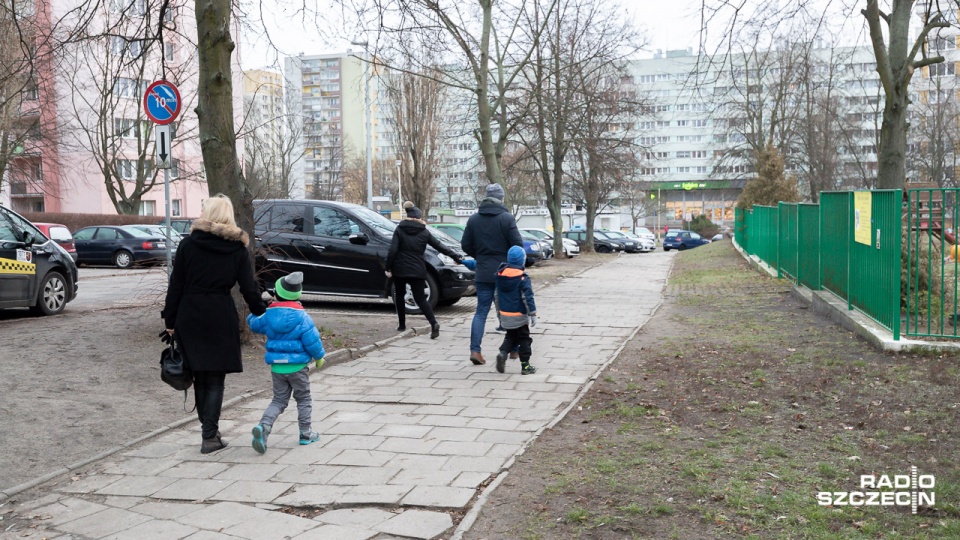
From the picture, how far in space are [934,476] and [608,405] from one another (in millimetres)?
2638

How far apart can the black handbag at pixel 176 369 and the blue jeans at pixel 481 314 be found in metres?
3.64

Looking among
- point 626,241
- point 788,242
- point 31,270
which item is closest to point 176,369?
point 31,270

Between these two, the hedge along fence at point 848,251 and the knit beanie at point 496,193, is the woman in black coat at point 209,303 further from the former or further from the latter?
the hedge along fence at point 848,251

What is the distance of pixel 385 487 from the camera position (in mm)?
5191

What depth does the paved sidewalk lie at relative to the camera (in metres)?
4.72

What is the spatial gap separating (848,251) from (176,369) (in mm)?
8544

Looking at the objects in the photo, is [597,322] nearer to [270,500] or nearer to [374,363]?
[374,363]

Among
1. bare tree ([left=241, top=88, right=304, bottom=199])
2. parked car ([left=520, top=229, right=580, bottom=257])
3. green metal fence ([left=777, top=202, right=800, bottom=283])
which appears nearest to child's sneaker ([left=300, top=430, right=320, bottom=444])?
bare tree ([left=241, top=88, right=304, bottom=199])

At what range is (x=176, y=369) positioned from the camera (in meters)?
5.91

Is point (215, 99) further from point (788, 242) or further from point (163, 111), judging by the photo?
point (788, 242)

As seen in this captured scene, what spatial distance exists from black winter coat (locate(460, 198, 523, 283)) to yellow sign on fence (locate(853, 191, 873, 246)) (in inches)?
157

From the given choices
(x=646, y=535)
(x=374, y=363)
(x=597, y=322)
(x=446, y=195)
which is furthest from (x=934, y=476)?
(x=446, y=195)

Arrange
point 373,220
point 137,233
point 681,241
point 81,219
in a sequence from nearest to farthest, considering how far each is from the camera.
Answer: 1. point 373,220
2. point 137,233
3. point 81,219
4. point 681,241

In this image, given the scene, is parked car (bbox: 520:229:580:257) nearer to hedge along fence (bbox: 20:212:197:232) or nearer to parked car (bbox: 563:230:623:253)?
parked car (bbox: 563:230:623:253)
